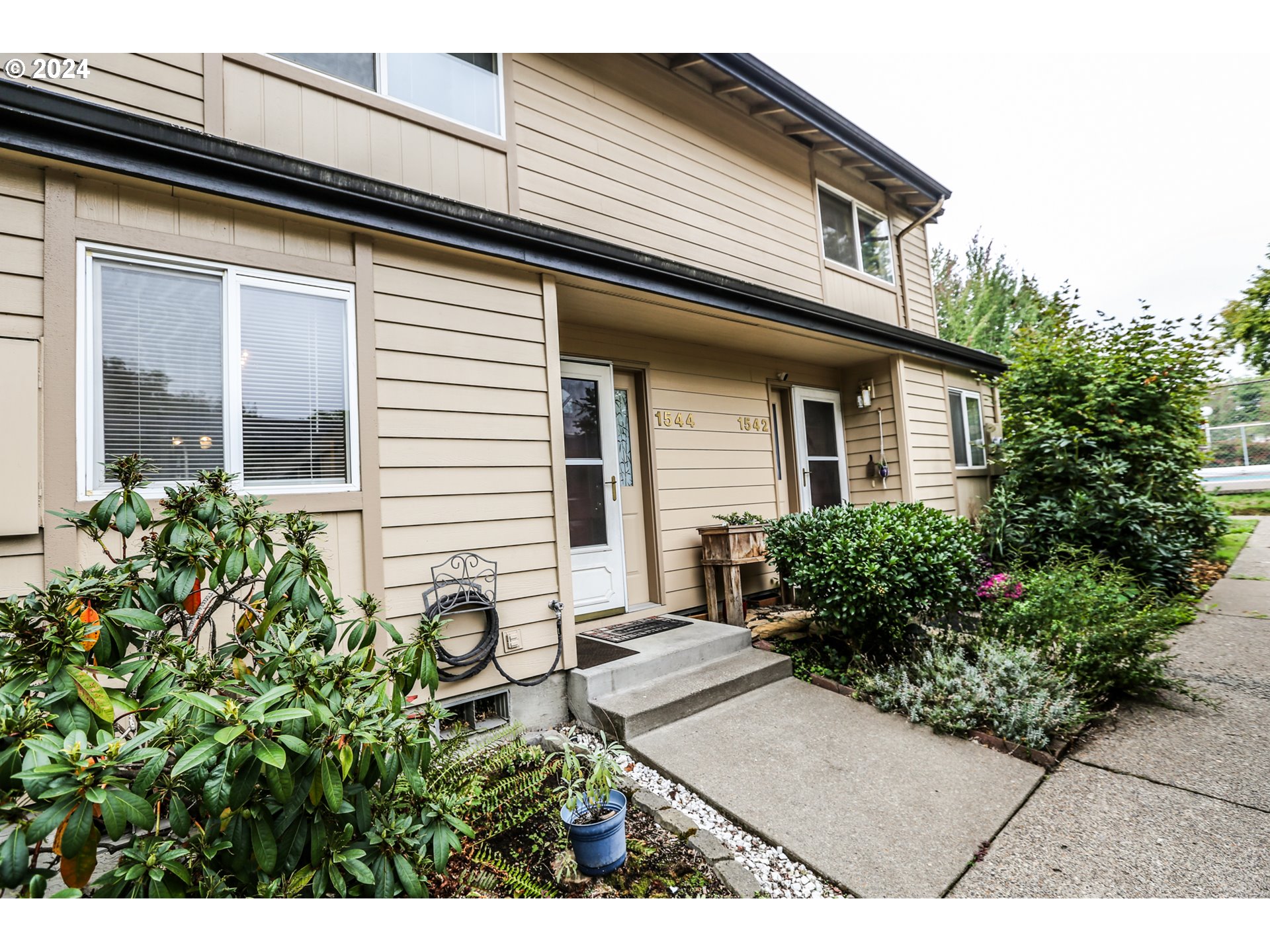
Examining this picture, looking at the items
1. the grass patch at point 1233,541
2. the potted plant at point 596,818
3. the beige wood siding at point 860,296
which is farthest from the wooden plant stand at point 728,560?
the grass patch at point 1233,541

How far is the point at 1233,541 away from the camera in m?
7.90

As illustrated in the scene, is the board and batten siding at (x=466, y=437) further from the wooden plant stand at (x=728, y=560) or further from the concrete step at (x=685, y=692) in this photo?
the wooden plant stand at (x=728, y=560)

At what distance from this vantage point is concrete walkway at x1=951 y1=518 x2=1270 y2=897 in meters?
1.93

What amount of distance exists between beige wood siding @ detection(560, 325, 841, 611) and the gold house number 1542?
0.10ft

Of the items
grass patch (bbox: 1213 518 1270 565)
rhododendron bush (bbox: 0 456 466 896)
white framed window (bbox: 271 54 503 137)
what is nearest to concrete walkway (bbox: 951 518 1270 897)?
rhododendron bush (bbox: 0 456 466 896)

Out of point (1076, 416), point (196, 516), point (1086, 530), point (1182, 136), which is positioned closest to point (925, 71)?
point (1182, 136)

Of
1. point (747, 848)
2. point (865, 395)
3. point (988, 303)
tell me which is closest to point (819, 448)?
point (865, 395)

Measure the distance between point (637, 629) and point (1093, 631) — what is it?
295cm

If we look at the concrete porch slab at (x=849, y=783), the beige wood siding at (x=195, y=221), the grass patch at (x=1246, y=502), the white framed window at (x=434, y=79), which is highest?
the white framed window at (x=434, y=79)

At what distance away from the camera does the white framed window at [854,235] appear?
6363mm

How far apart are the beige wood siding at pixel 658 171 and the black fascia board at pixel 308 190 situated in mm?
574

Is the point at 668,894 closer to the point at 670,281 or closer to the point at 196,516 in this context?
the point at 196,516

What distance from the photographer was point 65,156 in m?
2.21
